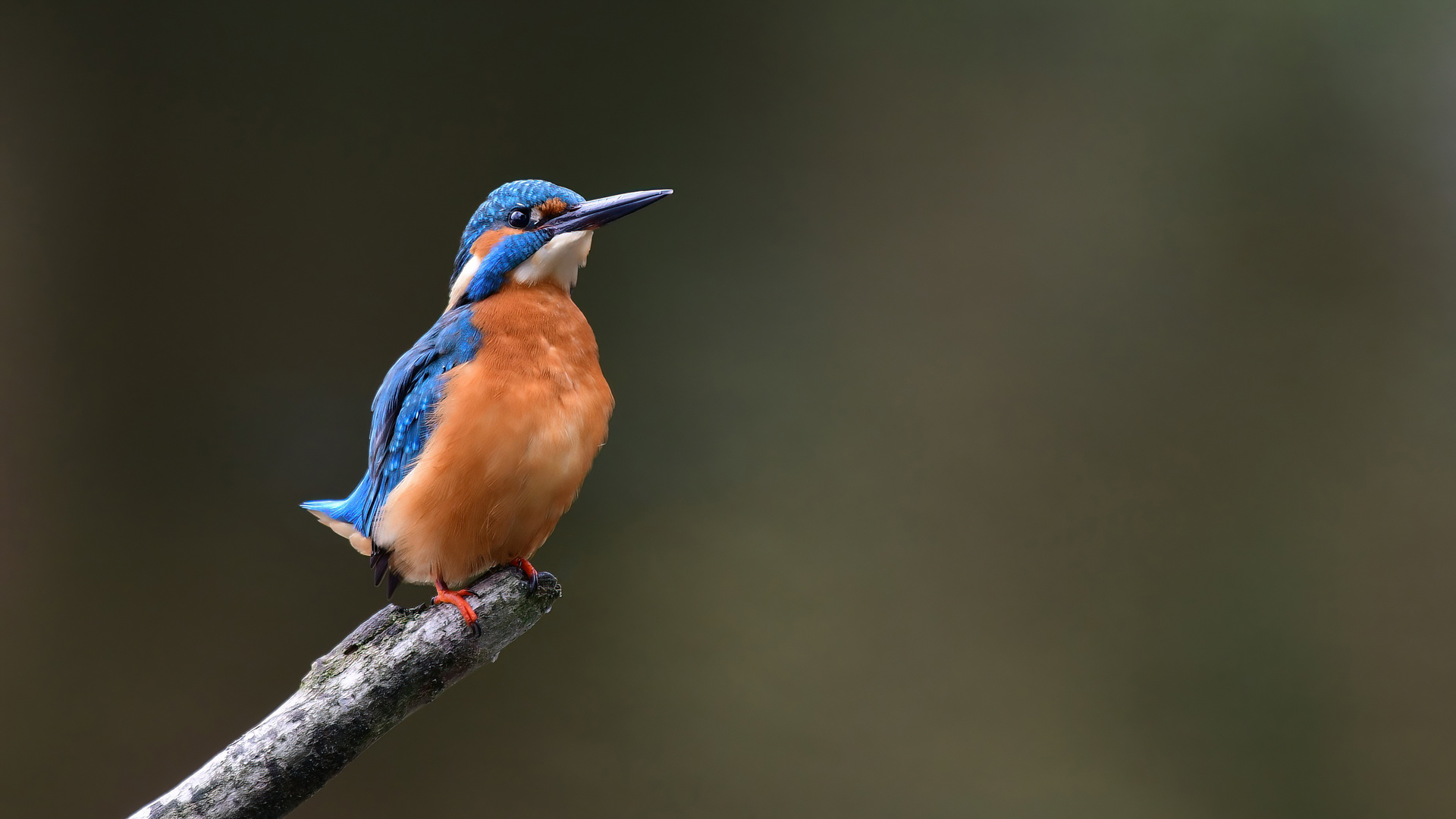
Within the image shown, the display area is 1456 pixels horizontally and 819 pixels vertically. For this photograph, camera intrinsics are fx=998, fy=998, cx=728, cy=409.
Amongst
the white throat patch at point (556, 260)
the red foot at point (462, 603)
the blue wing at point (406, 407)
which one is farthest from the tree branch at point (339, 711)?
the white throat patch at point (556, 260)

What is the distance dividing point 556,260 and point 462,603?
1.58 feet

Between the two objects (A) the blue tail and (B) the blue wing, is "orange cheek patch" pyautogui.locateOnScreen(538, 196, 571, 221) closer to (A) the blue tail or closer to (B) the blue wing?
(B) the blue wing

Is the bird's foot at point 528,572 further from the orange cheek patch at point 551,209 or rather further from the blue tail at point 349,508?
the orange cheek patch at point 551,209

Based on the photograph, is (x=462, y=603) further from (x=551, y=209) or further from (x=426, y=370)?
(x=551, y=209)

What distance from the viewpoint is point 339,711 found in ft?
3.51

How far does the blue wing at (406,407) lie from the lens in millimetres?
1319

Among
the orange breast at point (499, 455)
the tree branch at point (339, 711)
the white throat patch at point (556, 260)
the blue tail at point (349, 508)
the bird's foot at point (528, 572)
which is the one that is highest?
the white throat patch at point (556, 260)

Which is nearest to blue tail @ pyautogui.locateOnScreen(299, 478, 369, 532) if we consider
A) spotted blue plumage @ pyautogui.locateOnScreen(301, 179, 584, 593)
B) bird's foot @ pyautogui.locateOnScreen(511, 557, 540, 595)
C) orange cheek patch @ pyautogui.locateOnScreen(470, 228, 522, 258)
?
spotted blue plumage @ pyautogui.locateOnScreen(301, 179, 584, 593)

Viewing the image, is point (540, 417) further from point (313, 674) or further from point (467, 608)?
point (313, 674)

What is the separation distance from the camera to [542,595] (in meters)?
1.27

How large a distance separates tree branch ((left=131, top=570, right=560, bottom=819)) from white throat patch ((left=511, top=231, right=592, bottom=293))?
17.5 inches

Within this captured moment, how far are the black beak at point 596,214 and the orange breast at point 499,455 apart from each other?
113 millimetres

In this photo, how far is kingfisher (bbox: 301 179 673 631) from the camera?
1264 millimetres

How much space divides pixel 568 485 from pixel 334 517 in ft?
1.38
